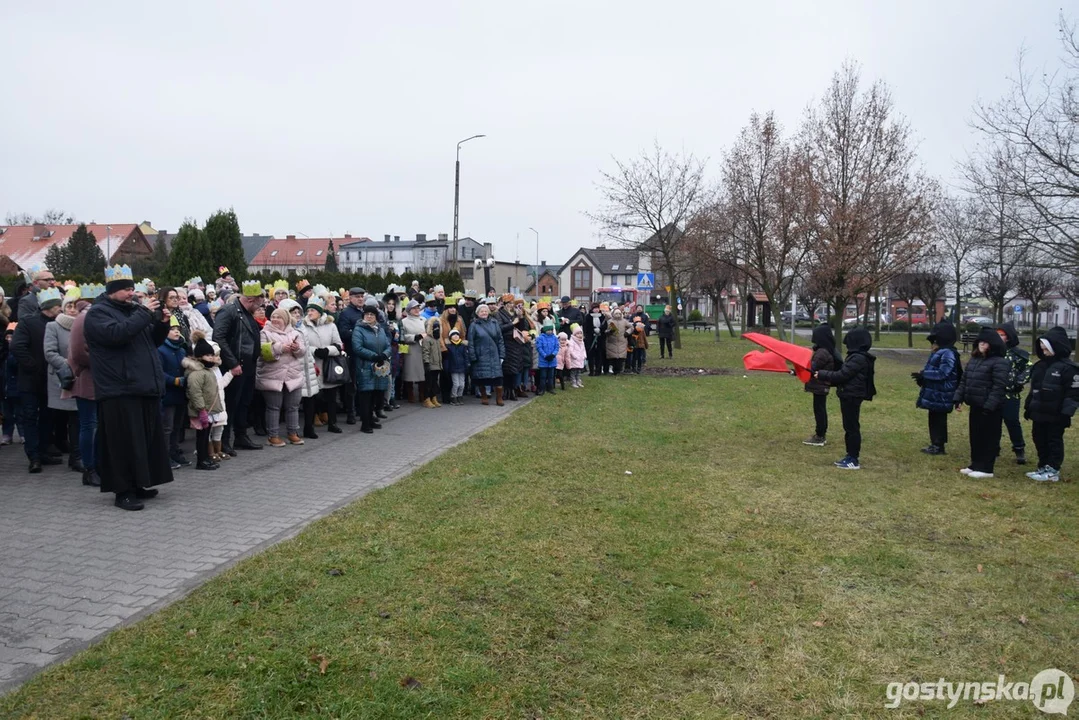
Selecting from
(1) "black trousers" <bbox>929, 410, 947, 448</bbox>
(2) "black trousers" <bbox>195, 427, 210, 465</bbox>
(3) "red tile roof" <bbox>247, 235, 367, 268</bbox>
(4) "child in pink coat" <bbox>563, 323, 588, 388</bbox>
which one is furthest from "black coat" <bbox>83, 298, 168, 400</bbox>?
(3) "red tile roof" <bbox>247, 235, 367, 268</bbox>

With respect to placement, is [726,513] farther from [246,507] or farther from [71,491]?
[71,491]

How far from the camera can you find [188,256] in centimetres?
3619

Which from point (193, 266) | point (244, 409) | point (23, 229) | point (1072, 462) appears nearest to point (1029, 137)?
point (1072, 462)

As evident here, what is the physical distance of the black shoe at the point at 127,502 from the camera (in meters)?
7.23

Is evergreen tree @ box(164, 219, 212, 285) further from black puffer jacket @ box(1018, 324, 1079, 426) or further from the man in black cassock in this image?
black puffer jacket @ box(1018, 324, 1079, 426)

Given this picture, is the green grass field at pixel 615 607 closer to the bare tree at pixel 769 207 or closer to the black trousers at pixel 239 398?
the black trousers at pixel 239 398

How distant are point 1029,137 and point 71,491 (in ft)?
74.9

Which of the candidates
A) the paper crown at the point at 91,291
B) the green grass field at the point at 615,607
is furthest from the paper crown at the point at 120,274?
the green grass field at the point at 615,607

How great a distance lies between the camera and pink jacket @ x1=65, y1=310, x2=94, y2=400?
7.52 metres

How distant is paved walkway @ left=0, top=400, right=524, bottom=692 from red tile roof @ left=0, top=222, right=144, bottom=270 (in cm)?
8393

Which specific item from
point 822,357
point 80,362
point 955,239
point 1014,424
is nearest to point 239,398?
point 80,362

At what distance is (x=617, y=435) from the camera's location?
11867mm

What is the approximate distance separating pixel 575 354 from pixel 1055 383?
10819 millimetres

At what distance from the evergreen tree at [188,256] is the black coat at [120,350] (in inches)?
1202
